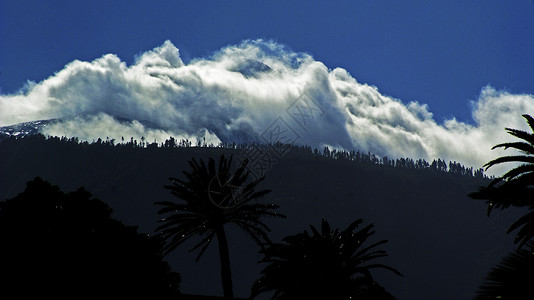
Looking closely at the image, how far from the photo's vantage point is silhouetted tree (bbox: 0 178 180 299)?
113ft

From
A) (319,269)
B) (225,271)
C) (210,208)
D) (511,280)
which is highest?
(210,208)

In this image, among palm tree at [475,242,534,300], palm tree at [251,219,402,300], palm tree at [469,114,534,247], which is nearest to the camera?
palm tree at [475,242,534,300]

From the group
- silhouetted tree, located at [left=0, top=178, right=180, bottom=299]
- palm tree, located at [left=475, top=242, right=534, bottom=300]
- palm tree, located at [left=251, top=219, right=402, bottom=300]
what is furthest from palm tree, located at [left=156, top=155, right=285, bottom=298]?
palm tree, located at [left=475, top=242, right=534, bottom=300]

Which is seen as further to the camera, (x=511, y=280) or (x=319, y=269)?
(x=319, y=269)

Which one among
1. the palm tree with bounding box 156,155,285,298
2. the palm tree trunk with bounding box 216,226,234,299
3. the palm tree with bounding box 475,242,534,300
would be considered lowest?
the palm tree trunk with bounding box 216,226,234,299

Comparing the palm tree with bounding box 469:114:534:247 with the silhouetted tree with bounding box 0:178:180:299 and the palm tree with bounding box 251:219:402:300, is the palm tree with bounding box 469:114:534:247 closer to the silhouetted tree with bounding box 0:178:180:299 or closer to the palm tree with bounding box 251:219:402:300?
the palm tree with bounding box 251:219:402:300

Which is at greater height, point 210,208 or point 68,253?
point 210,208

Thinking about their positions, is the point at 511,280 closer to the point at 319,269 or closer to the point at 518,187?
the point at 518,187

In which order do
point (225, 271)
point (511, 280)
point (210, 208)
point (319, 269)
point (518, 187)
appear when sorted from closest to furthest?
point (511, 280) → point (518, 187) → point (319, 269) → point (210, 208) → point (225, 271)

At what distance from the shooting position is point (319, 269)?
32.7 meters

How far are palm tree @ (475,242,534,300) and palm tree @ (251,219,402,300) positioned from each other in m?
22.0

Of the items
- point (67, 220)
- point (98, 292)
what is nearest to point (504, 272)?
point (98, 292)

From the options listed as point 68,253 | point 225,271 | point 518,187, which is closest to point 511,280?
point 518,187

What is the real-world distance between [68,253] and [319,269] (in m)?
16.5
